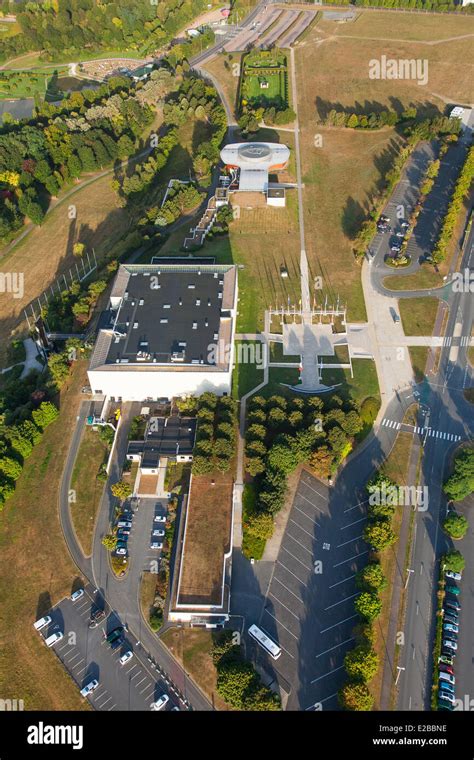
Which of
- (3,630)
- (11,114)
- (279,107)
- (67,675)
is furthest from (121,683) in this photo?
(11,114)

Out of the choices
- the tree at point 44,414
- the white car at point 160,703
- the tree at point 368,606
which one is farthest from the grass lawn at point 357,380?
the white car at point 160,703

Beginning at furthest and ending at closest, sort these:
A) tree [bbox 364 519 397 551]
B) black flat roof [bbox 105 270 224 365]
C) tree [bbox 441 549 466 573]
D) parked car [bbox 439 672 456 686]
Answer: black flat roof [bbox 105 270 224 365], tree [bbox 364 519 397 551], tree [bbox 441 549 466 573], parked car [bbox 439 672 456 686]

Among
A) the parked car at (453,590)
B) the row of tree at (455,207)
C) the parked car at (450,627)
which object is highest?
the row of tree at (455,207)

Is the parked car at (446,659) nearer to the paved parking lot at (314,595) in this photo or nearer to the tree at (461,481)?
the paved parking lot at (314,595)

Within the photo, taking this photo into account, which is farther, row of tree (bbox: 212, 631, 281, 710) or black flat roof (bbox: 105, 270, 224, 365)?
black flat roof (bbox: 105, 270, 224, 365)

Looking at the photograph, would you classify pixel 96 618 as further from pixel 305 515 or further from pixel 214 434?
pixel 305 515

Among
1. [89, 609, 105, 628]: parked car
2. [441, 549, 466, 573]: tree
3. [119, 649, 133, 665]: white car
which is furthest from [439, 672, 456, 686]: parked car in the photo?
[89, 609, 105, 628]: parked car

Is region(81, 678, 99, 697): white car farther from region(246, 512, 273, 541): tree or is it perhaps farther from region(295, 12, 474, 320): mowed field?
region(295, 12, 474, 320): mowed field
